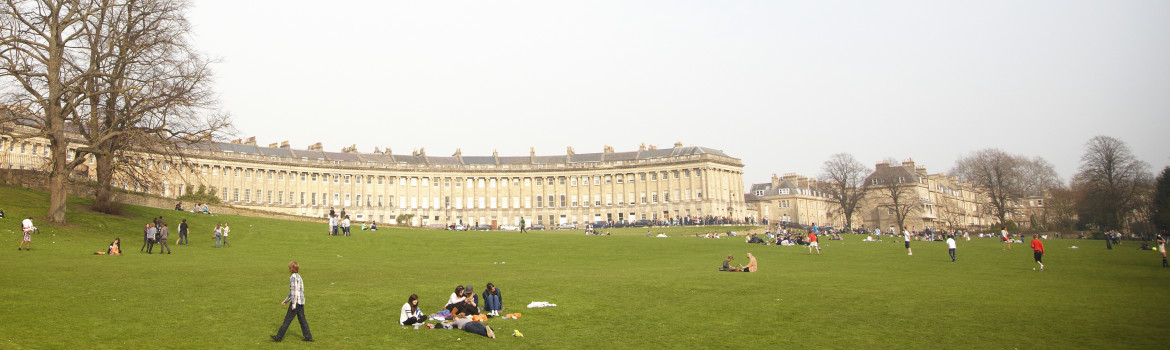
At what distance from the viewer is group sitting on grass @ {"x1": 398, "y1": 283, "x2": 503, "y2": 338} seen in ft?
50.4

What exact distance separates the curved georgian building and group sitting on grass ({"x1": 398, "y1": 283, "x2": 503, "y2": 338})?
90.9 metres

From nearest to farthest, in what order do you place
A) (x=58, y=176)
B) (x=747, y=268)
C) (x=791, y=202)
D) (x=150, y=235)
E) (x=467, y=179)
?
(x=747, y=268), (x=150, y=235), (x=58, y=176), (x=467, y=179), (x=791, y=202)

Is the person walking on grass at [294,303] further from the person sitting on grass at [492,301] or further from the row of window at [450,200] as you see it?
the row of window at [450,200]

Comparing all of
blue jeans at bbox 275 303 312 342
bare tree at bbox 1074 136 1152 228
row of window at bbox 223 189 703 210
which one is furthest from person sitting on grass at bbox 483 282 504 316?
row of window at bbox 223 189 703 210

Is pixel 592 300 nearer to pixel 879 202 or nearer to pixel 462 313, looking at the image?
pixel 462 313

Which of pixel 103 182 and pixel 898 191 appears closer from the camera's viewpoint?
pixel 103 182

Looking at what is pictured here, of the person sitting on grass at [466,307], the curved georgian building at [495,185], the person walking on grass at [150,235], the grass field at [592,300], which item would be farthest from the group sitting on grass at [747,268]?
the curved georgian building at [495,185]

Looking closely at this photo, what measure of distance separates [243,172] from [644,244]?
74.3 metres

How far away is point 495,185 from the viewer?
116 m

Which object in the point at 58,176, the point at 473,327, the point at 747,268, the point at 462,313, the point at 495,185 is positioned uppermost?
the point at 495,185

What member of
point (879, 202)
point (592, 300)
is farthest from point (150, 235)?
point (879, 202)

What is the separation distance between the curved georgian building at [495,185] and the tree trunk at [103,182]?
63.4m

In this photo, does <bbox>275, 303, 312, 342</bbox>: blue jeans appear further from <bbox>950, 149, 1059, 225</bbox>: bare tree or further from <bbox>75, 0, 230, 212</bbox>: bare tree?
<bbox>950, 149, 1059, 225</bbox>: bare tree

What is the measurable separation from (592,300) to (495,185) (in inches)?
3848
